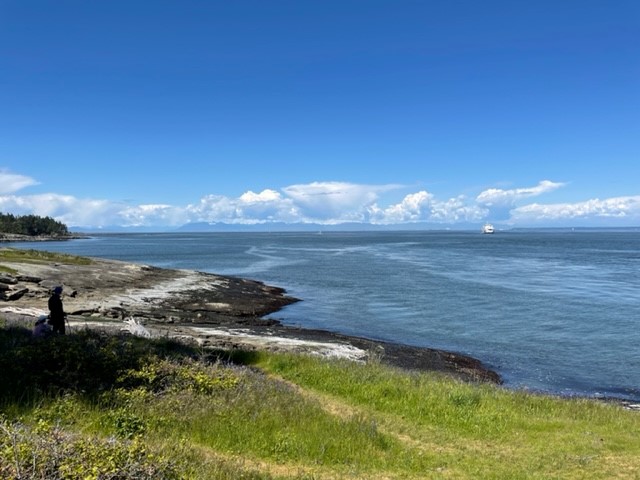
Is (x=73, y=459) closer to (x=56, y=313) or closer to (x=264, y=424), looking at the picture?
(x=264, y=424)

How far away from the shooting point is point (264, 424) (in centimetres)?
1177

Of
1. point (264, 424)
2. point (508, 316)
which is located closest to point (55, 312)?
point (264, 424)

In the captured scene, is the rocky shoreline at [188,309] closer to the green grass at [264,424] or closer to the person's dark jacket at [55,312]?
the person's dark jacket at [55,312]

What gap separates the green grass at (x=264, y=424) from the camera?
8062 mm

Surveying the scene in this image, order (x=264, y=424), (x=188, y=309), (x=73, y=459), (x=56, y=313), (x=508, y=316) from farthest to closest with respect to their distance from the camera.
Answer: (x=188, y=309) → (x=508, y=316) → (x=56, y=313) → (x=264, y=424) → (x=73, y=459)

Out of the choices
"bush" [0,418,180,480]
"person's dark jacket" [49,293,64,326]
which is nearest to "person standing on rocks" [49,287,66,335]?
"person's dark jacket" [49,293,64,326]

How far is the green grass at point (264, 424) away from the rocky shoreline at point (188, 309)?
35.6 ft

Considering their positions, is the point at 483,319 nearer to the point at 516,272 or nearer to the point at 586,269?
the point at 516,272

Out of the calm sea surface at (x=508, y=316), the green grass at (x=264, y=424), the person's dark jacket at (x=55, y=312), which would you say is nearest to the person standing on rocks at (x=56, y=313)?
the person's dark jacket at (x=55, y=312)

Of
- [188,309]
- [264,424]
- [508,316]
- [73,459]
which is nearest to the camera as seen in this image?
[73,459]

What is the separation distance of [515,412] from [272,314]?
35113 mm

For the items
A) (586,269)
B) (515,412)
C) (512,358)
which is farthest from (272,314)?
(586,269)

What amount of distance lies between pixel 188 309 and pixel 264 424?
37185 mm

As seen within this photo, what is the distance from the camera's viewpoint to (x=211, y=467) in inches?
321
